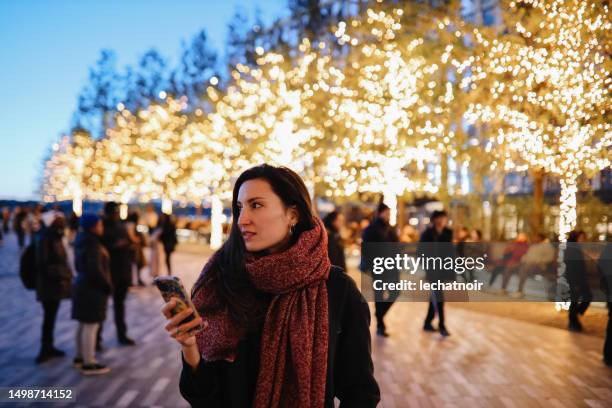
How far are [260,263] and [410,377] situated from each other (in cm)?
434

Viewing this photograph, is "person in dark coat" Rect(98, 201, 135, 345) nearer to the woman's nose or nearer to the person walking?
the person walking

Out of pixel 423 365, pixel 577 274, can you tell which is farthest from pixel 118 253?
pixel 577 274

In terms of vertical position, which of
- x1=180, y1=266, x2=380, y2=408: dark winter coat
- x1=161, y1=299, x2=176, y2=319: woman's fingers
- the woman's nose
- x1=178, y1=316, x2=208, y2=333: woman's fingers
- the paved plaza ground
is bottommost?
the paved plaza ground

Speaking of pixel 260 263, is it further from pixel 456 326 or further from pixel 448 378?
pixel 456 326

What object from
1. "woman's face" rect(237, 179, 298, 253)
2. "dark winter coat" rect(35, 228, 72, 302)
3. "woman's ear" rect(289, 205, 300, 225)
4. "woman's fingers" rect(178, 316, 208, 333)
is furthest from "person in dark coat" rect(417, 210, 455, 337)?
"woman's fingers" rect(178, 316, 208, 333)

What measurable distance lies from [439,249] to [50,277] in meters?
5.39

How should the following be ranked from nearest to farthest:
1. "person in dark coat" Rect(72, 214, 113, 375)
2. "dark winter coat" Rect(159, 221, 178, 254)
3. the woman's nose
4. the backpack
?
the woman's nose, "person in dark coat" Rect(72, 214, 113, 375), the backpack, "dark winter coat" Rect(159, 221, 178, 254)

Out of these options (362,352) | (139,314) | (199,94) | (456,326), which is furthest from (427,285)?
(199,94)

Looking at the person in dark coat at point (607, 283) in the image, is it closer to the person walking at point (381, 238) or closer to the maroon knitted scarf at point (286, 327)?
the person walking at point (381, 238)

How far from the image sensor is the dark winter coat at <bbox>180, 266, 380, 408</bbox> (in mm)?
1772

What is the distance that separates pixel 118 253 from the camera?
286 inches

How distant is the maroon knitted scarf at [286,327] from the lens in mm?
1833

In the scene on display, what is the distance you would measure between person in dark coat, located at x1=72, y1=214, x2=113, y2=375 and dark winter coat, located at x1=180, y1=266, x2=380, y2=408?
432 cm

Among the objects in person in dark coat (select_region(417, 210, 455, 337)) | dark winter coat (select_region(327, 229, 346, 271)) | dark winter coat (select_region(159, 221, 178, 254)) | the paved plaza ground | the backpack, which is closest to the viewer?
the paved plaza ground
